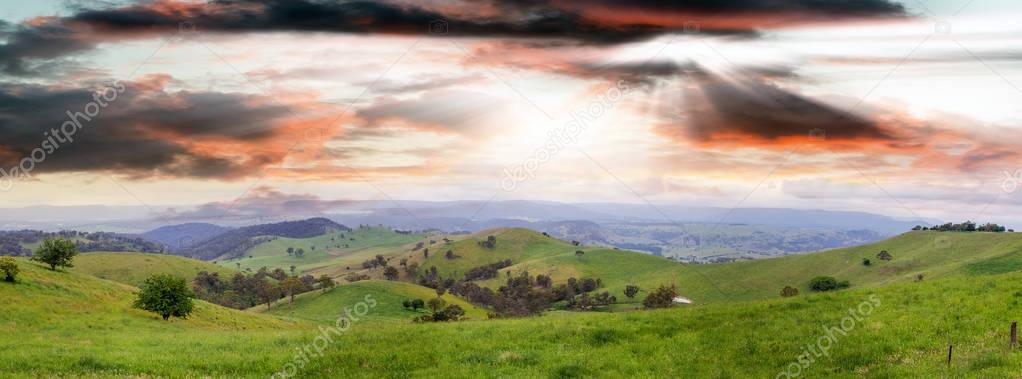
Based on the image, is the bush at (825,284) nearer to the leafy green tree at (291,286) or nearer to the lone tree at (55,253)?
the leafy green tree at (291,286)

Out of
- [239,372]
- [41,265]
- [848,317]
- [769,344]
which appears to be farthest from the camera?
[41,265]

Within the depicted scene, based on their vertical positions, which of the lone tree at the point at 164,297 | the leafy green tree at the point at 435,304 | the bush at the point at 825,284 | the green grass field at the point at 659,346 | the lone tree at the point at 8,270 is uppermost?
the green grass field at the point at 659,346

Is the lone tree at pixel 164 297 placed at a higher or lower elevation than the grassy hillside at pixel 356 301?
higher

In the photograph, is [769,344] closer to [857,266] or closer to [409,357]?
[409,357]

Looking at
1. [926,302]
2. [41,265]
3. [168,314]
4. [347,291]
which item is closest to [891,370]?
[926,302]

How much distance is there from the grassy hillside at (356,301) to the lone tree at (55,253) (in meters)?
75.8

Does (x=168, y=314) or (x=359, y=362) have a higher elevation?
(x=359, y=362)

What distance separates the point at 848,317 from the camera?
2691 cm

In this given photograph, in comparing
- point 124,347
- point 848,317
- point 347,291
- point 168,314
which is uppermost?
point 848,317

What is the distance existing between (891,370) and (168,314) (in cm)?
6720

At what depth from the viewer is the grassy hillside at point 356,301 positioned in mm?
154500

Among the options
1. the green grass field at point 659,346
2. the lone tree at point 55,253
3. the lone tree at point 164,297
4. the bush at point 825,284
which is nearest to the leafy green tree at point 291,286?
the lone tree at point 55,253

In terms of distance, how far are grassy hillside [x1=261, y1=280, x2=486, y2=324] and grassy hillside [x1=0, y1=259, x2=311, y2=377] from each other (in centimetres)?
9020

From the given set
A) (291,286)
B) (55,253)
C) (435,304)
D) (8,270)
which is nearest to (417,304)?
(435,304)
